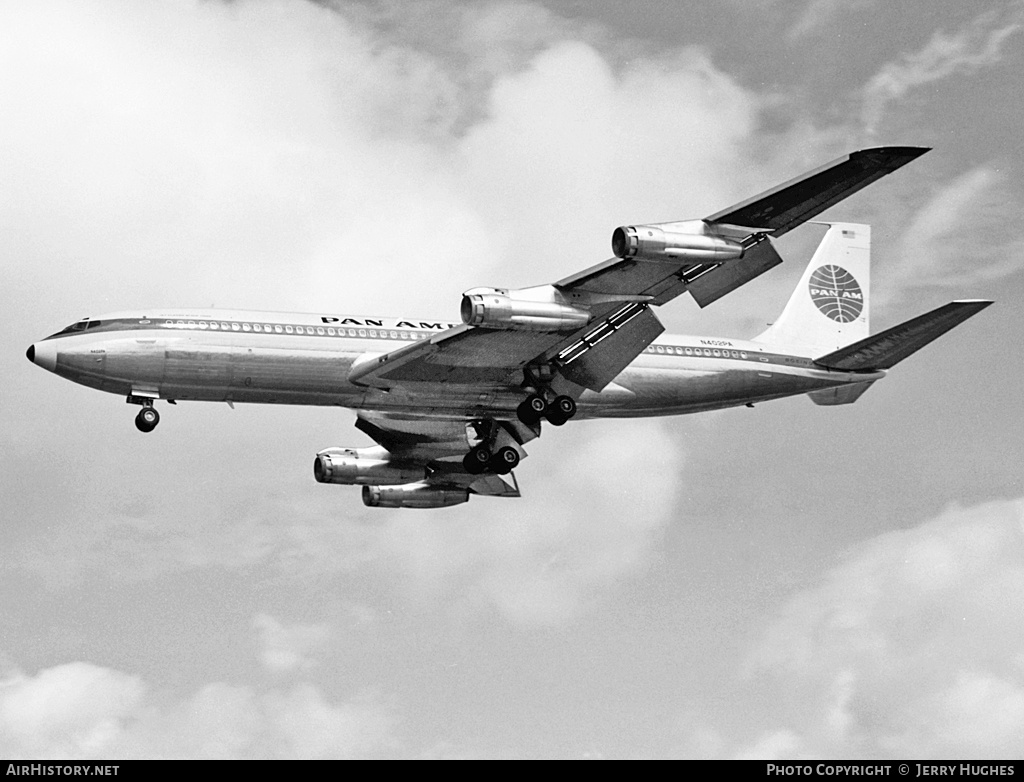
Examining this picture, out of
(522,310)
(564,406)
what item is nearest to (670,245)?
(522,310)

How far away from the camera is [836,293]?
58.2 metres

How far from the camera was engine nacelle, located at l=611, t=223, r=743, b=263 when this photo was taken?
39.9 meters

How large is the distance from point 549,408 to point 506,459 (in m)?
4.17

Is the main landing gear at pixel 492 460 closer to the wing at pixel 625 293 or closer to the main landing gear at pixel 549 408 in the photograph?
the wing at pixel 625 293

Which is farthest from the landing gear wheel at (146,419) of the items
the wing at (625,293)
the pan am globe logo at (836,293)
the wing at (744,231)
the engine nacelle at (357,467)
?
the pan am globe logo at (836,293)

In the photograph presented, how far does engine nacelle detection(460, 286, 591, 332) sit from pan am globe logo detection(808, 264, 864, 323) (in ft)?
57.5

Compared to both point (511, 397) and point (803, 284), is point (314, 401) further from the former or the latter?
point (803, 284)

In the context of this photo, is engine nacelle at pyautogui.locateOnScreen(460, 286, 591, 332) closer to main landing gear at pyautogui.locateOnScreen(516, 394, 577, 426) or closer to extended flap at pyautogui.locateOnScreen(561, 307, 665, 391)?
extended flap at pyautogui.locateOnScreen(561, 307, 665, 391)

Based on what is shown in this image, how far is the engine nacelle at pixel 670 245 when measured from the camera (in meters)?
39.9
